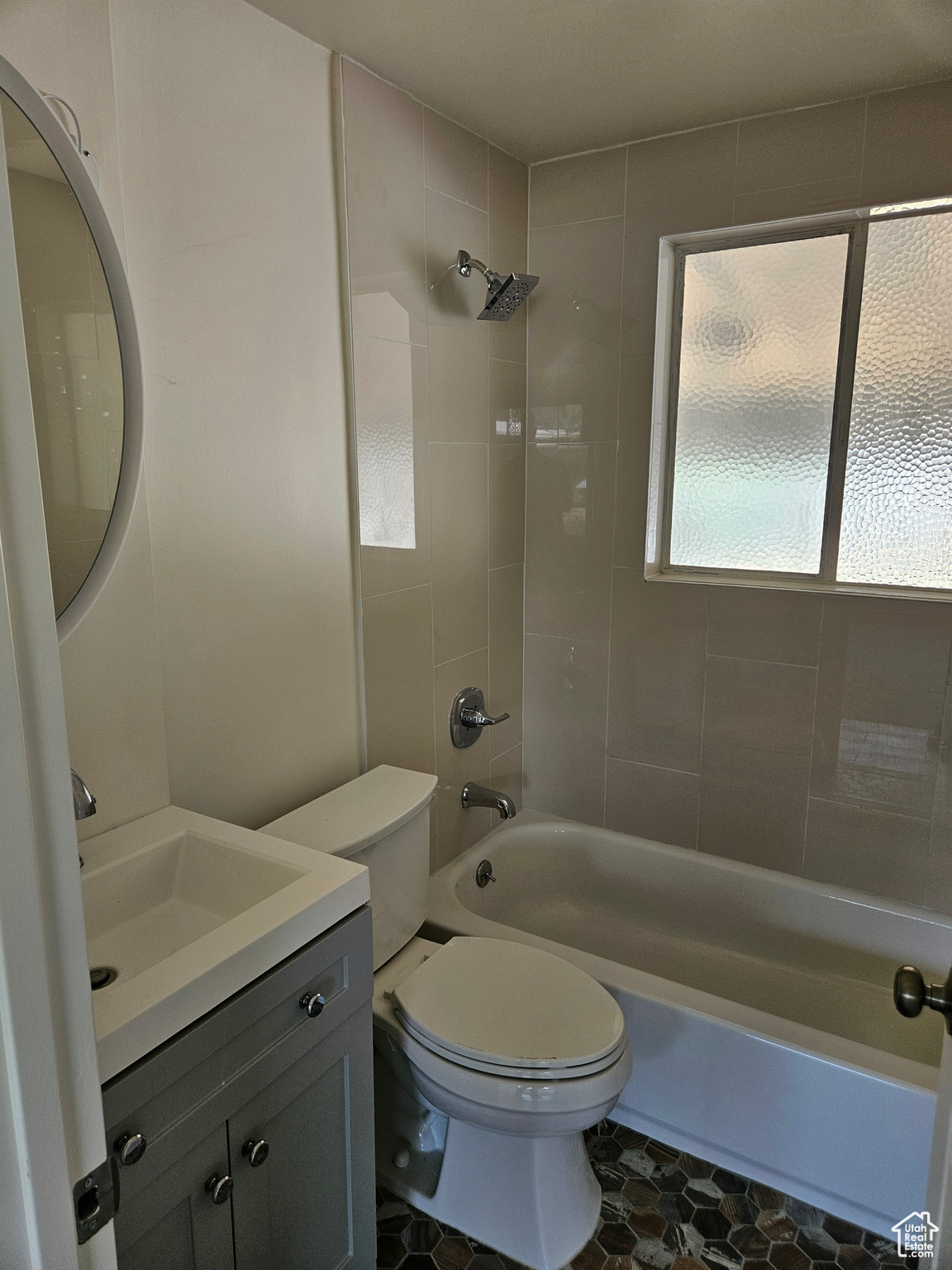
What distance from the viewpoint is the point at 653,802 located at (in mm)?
2633

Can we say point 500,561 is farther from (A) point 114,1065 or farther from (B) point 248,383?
(A) point 114,1065

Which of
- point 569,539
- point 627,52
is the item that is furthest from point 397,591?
point 627,52

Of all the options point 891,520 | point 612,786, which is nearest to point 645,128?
Answer: point 891,520

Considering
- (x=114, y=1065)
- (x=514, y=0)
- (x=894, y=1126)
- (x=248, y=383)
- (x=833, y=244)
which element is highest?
(x=514, y=0)

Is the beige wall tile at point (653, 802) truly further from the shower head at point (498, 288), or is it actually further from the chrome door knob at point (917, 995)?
the chrome door knob at point (917, 995)

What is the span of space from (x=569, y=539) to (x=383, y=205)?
43.3 inches

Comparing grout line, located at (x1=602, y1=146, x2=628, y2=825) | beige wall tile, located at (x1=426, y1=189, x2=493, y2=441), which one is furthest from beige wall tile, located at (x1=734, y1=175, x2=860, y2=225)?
beige wall tile, located at (x1=426, y1=189, x2=493, y2=441)

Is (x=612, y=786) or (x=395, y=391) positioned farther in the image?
(x=612, y=786)

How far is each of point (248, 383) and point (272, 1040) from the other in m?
1.19

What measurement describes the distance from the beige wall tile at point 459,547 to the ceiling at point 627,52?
33.4 inches

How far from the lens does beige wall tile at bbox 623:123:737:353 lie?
7.26 feet

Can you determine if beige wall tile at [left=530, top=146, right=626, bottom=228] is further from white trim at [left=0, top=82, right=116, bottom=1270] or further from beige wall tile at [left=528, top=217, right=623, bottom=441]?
white trim at [left=0, top=82, right=116, bottom=1270]

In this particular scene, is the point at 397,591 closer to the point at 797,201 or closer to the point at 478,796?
the point at 478,796

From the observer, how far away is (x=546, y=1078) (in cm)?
150
